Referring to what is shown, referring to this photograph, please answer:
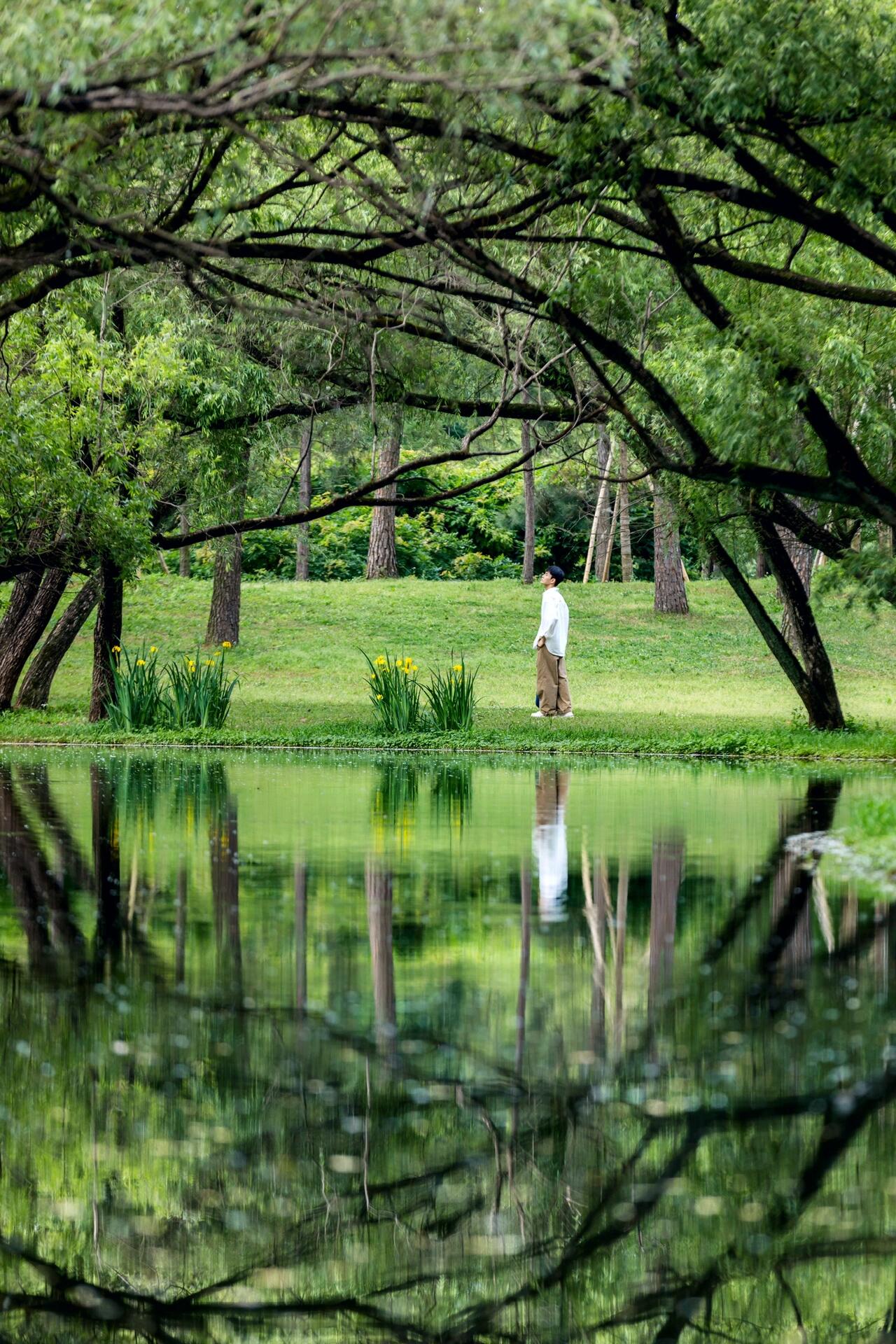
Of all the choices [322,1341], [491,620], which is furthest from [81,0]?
[491,620]

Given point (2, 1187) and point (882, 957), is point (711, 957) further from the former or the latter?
point (2, 1187)

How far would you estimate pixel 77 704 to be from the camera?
28.9 metres

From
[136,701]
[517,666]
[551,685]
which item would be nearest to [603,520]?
[517,666]

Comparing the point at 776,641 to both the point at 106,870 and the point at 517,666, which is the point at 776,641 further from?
the point at 517,666

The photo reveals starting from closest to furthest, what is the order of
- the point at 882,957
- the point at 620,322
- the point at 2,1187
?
the point at 2,1187 < the point at 882,957 < the point at 620,322

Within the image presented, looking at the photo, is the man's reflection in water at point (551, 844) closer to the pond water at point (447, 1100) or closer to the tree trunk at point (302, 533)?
the pond water at point (447, 1100)

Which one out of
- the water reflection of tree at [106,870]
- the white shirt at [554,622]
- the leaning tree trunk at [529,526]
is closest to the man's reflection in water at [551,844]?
the water reflection of tree at [106,870]

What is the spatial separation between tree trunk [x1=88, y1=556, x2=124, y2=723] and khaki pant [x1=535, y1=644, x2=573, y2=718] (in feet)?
19.7

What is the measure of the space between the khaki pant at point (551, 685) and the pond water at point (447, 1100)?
13482 mm

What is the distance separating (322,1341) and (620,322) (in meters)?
18.1

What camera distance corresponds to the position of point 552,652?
23844 mm

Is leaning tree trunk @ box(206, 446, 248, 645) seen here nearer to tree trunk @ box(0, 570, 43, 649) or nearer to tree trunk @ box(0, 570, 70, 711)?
tree trunk @ box(0, 570, 43, 649)

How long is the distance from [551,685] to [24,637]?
8260 millimetres

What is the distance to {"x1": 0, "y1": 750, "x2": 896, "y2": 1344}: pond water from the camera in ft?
12.9
